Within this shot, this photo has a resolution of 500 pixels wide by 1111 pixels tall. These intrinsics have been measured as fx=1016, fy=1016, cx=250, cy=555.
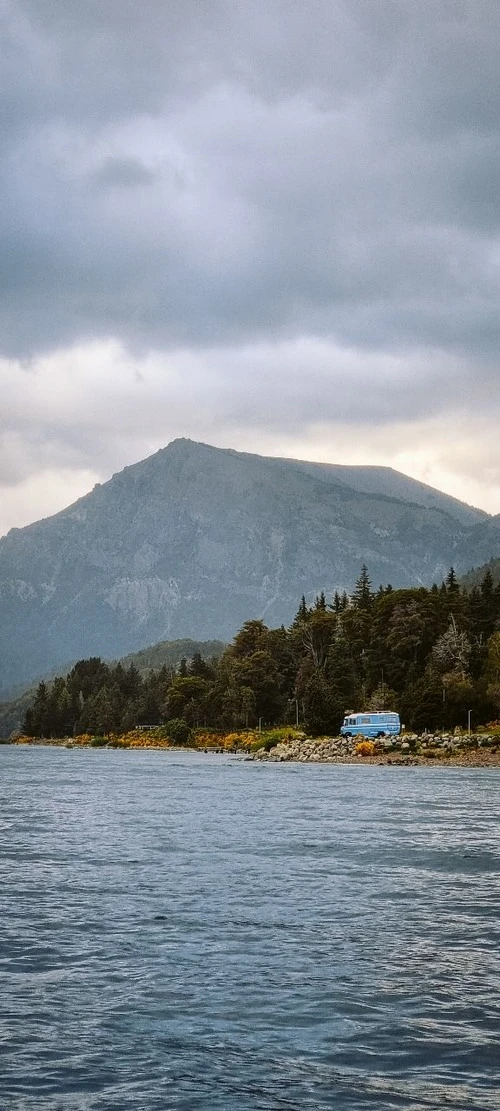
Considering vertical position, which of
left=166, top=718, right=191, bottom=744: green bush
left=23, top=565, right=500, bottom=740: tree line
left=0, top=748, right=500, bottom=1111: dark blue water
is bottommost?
left=166, top=718, right=191, bottom=744: green bush

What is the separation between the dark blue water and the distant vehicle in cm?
9231

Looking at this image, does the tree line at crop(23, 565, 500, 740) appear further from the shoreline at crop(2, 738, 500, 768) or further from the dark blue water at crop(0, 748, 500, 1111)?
the dark blue water at crop(0, 748, 500, 1111)

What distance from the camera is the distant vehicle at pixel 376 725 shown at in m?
127

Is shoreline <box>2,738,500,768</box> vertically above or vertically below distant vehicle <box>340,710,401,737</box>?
below

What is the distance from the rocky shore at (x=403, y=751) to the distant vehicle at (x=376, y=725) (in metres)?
3.33

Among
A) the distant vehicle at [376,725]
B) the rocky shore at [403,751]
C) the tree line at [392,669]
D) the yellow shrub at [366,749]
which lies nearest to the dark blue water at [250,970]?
the rocky shore at [403,751]

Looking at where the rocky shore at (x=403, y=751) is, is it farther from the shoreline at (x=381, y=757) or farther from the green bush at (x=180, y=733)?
the green bush at (x=180, y=733)

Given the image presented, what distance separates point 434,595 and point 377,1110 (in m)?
161

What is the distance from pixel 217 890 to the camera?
2333 centimetres

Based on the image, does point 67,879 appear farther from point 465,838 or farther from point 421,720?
point 421,720

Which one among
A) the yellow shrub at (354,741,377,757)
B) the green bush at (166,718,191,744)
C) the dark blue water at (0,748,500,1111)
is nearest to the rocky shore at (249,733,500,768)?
the yellow shrub at (354,741,377,757)

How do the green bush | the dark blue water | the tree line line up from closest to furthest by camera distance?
the dark blue water < the tree line < the green bush

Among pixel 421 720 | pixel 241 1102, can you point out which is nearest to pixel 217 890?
pixel 241 1102

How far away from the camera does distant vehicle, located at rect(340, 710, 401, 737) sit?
418 feet
